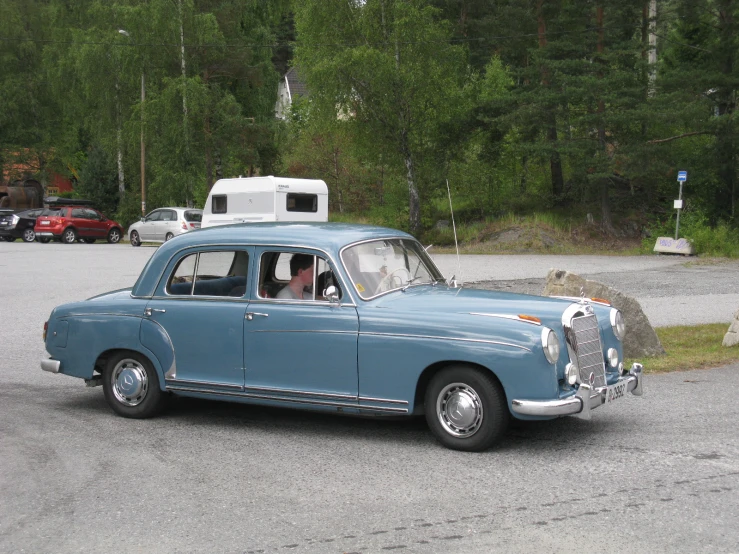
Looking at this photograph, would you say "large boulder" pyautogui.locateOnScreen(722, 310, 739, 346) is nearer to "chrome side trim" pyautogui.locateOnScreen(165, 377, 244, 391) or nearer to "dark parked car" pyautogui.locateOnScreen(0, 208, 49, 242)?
"chrome side trim" pyautogui.locateOnScreen(165, 377, 244, 391)

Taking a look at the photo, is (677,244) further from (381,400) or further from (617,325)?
(381,400)

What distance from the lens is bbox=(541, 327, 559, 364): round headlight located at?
6.14m

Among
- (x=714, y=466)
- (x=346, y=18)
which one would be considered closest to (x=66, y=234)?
(x=346, y=18)

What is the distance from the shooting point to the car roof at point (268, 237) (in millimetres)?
7223

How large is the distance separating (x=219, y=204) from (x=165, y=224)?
7.43 metres

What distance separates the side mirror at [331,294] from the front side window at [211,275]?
844 mm

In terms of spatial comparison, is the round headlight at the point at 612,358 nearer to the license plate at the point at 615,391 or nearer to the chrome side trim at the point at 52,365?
the license plate at the point at 615,391

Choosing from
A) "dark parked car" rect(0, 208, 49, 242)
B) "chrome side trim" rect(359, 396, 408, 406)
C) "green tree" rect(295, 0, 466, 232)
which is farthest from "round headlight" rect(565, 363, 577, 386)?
"dark parked car" rect(0, 208, 49, 242)

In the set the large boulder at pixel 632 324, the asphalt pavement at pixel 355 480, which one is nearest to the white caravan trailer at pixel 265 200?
the large boulder at pixel 632 324

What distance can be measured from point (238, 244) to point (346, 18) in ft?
99.9

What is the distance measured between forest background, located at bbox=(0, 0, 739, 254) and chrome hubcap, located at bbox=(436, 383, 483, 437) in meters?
26.4

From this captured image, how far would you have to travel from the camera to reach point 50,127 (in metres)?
59.4

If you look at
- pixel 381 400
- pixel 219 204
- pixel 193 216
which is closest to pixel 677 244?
pixel 219 204

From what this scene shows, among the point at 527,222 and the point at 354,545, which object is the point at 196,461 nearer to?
the point at 354,545
